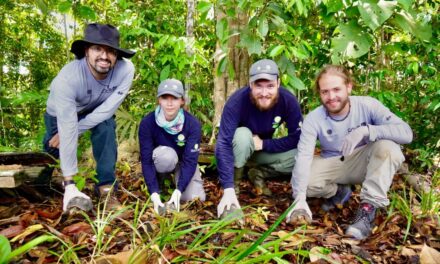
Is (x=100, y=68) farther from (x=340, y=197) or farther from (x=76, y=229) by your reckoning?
(x=340, y=197)

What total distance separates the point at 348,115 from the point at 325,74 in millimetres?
394

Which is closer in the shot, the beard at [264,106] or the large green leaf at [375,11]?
the large green leaf at [375,11]

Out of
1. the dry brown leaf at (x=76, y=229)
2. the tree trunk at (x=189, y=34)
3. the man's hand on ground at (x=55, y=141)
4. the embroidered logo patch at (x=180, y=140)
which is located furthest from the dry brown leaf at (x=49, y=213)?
the tree trunk at (x=189, y=34)

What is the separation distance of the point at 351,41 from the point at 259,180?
178cm

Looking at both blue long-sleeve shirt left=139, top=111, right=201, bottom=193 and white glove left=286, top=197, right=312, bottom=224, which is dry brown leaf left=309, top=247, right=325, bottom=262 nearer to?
white glove left=286, top=197, right=312, bottom=224

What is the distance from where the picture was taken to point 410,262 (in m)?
2.24

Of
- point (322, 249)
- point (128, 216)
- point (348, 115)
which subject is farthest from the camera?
point (348, 115)

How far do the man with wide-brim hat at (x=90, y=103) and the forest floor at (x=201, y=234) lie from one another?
270mm

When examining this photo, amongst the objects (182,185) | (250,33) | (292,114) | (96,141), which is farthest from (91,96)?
(292,114)

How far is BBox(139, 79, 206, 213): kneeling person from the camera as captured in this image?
301 centimetres

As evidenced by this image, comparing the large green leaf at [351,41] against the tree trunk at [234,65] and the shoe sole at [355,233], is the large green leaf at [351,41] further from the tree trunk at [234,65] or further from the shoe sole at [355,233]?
the tree trunk at [234,65]

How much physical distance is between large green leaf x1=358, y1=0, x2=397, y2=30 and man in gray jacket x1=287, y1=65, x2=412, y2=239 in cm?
82

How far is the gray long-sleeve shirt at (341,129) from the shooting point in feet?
9.23

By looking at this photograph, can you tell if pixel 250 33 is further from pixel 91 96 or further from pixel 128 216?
pixel 128 216
